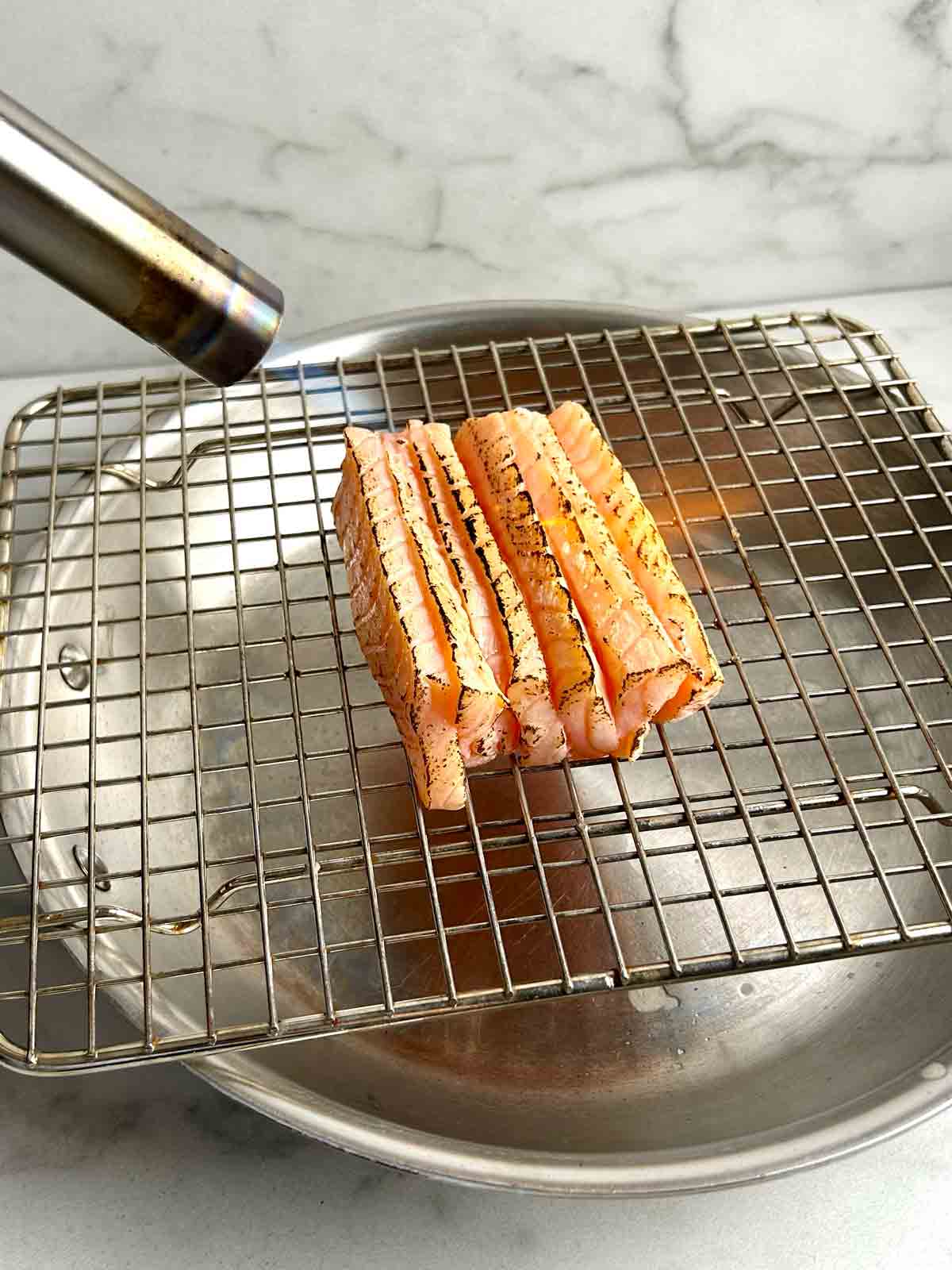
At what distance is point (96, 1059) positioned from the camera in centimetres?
96

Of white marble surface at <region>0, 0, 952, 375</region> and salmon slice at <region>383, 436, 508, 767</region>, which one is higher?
white marble surface at <region>0, 0, 952, 375</region>

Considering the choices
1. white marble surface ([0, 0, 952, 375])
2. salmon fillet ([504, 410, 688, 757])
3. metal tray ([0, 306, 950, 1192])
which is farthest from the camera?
white marble surface ([0, 0, 952, 375])

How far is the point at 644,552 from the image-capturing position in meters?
1.32

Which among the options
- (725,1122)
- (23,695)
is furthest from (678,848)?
(23,695)

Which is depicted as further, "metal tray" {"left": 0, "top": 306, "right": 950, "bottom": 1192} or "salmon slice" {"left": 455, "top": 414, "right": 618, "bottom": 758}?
"salmon slice" {"left": 455, "top": 414, "right": 618, "bottom": 758}

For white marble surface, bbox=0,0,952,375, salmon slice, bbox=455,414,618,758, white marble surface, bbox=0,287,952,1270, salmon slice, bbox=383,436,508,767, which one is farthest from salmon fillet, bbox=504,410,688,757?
white marble surface, bbox=0,0,952,375

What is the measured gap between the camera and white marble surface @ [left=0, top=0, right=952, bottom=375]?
180 cm

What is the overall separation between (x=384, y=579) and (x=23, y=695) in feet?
1.51

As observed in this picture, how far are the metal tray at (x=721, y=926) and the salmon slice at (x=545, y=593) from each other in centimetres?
9

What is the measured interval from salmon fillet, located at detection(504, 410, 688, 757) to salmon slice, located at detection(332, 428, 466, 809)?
0.54ft

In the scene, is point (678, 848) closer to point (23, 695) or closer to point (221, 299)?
point (221, 299)

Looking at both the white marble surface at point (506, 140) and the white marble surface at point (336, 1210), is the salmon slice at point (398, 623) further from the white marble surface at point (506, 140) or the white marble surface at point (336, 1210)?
the white marble surface at point (506, 140)

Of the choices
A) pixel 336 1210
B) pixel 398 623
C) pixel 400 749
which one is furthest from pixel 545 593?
pixel 336 1210

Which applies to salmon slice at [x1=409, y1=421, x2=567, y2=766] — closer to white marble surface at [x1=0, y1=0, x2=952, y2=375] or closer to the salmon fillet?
the salmon fillet
